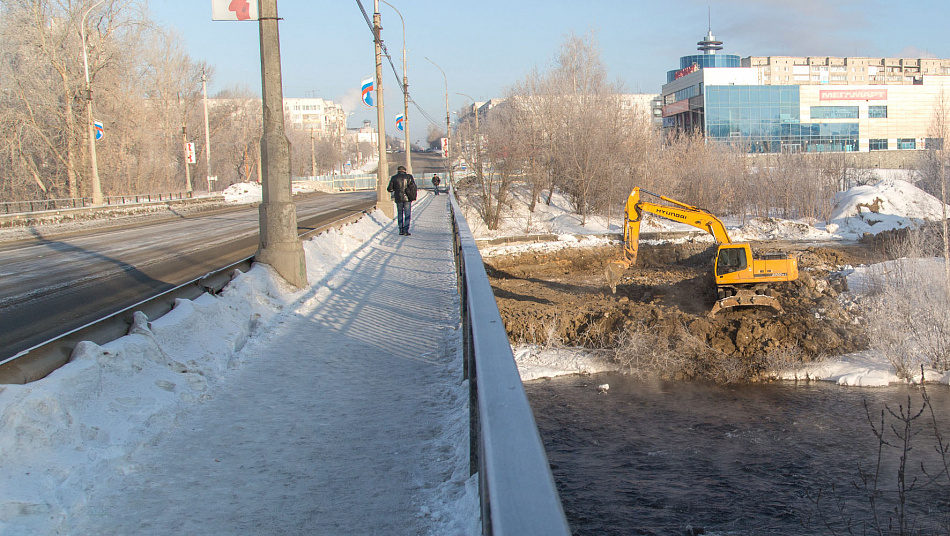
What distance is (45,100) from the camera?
4125 cm

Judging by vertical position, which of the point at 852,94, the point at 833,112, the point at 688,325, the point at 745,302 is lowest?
the point at 688,325

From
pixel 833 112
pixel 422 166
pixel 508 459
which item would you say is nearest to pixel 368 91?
pixel 508 459

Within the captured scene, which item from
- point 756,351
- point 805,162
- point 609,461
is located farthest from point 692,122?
point 609,461

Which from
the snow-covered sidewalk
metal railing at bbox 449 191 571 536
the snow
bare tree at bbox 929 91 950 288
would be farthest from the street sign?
bare tree at bbox 929 91 950 288

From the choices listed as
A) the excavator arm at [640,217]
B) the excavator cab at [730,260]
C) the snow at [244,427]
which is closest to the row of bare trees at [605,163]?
the excavator arm at [640,217]

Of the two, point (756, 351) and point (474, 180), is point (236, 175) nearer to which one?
point (474, 180)

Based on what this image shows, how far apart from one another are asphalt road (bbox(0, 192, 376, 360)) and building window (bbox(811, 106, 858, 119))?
8273 centimetres

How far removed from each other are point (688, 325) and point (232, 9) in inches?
467

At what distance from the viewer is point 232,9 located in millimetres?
10539

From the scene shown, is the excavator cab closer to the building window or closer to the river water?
the river water

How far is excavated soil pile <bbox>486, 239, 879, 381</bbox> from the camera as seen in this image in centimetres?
1502

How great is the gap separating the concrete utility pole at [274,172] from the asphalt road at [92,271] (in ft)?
6.60

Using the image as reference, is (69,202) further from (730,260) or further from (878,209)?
(878,209)

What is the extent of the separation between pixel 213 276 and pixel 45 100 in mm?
40527
